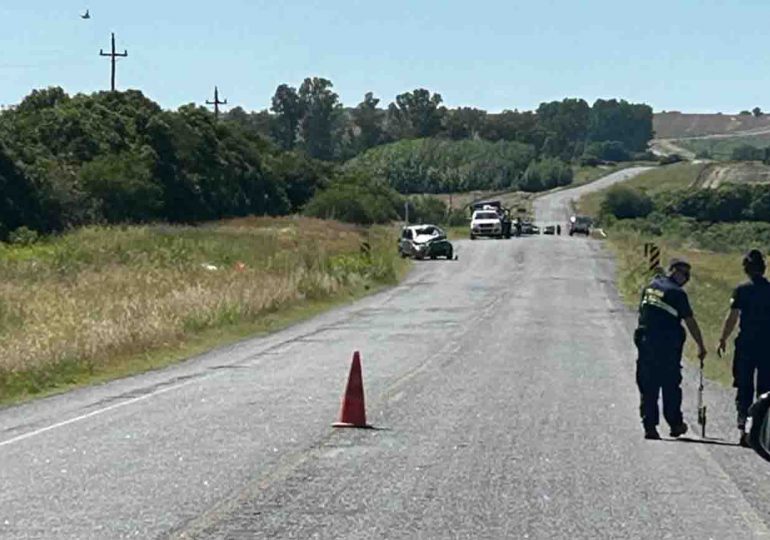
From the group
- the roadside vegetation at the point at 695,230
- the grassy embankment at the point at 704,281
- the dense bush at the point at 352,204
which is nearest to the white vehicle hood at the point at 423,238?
the grassy embankment at the point at 704,281

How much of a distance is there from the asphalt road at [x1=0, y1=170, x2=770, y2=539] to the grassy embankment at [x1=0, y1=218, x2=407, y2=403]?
1570 mm

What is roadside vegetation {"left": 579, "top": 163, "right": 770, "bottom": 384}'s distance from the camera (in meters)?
50.8

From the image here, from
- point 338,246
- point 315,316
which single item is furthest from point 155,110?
point 315,316

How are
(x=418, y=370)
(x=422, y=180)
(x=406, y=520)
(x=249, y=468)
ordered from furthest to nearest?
(x=422, y=180), (x=418, y=370), (x=249, y=468), (x=406, y=520)

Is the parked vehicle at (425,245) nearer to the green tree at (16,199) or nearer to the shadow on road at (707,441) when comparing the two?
the green tree at (16,199)

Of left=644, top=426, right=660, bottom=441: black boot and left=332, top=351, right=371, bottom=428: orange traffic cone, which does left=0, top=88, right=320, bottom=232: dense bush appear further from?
left=644, top=426, right=660, bottom=441: black boot

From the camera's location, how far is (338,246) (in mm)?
66312

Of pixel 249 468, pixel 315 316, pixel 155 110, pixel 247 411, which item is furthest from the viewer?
pixel 155 110

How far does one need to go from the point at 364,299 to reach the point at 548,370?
21972 mm

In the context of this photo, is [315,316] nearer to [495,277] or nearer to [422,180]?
[495,277]

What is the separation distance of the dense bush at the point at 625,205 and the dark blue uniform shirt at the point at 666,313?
125 meters

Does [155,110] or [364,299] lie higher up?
[155,110]

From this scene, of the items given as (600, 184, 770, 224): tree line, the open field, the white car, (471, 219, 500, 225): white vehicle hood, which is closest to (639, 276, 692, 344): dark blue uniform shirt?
the white car

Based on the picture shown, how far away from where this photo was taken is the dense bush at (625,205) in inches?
5576
